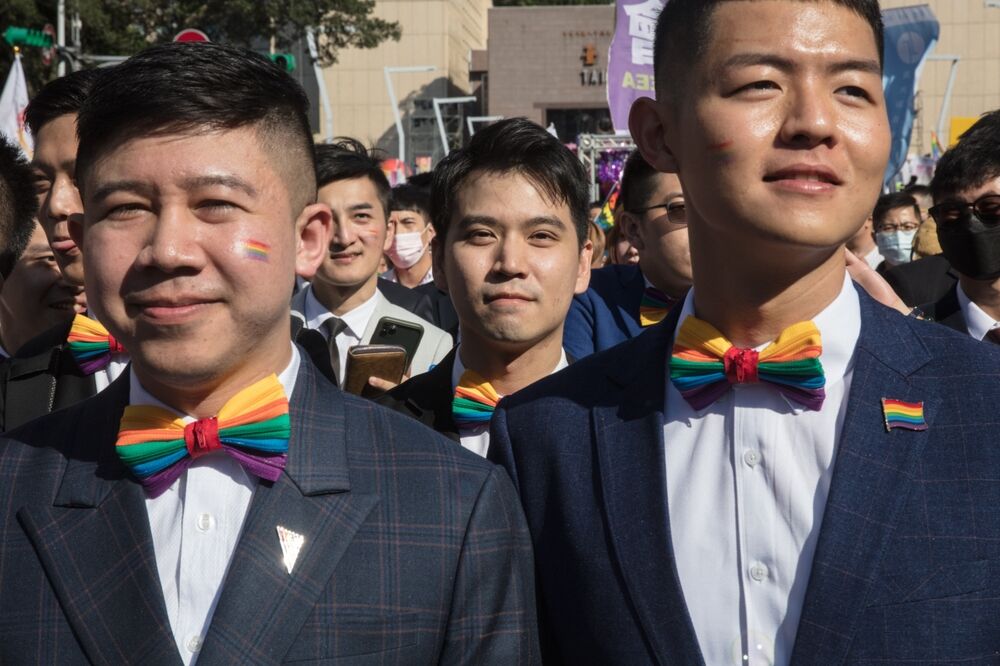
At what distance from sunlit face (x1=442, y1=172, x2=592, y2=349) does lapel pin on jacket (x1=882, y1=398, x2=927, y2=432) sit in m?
1.64

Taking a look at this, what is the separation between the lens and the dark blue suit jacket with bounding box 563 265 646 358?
4703 millimetres

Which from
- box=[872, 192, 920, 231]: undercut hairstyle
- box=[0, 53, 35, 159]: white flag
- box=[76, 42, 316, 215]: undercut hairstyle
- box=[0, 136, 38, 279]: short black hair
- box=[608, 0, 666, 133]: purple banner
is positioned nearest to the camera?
box=[76, 42, 316, 215]: undercut hairstyle

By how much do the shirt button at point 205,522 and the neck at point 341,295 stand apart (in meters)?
3.56

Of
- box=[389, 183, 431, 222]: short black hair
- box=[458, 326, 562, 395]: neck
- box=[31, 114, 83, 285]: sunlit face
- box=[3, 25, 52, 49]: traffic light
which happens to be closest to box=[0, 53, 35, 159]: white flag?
box=[389, 183, 431, 222]: short black hair

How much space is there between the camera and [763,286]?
239cm

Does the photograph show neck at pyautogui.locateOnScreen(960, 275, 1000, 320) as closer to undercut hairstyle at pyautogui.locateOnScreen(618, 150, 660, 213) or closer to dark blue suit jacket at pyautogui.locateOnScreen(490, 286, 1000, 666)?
undercut hairstyle at pyautogui.locateOnScreen(618, 150, 660, 213)

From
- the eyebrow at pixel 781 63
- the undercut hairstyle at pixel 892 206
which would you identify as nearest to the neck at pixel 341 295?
the eyebrow at pixel 781 63

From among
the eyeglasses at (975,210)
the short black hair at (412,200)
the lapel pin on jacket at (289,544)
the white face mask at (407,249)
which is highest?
the eyeglasses at (975,210)

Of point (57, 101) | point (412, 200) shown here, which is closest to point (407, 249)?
point (412, 200)

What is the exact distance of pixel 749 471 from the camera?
234 cm

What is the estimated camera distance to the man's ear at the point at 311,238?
2.54 metres

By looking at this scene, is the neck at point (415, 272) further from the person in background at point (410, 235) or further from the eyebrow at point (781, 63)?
the eyebrow at point (781, 63)

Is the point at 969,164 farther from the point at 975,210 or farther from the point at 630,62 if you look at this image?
the point at 630,62

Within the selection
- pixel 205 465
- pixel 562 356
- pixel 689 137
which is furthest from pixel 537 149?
pixel 205 465
